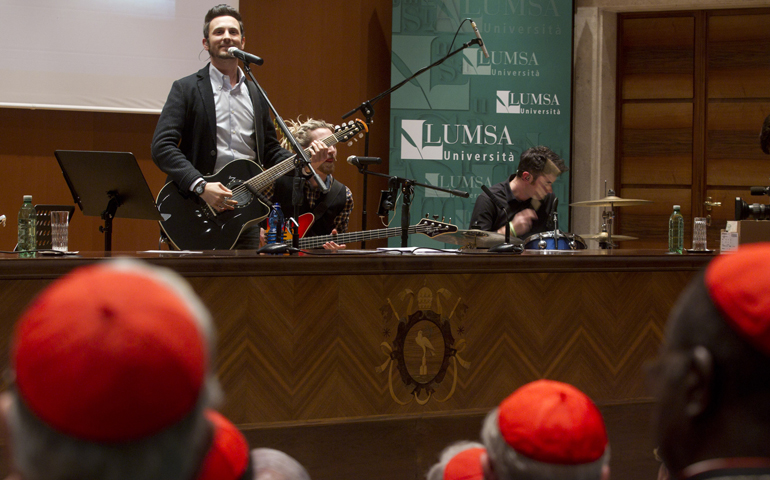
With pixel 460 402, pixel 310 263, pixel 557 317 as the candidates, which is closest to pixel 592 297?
pixel 557 317

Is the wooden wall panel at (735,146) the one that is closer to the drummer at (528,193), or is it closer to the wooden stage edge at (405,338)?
the drummer at (528,193)

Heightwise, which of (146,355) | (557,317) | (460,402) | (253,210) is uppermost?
(253,210)

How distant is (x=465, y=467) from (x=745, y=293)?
0.50 metres

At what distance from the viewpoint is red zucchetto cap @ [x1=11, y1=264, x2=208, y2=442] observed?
1.74ft

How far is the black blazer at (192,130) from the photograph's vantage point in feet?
11.2

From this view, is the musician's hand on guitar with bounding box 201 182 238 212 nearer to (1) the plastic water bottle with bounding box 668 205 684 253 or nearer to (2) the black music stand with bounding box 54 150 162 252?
(2) the black music stand with bounding box 54 150 162 252

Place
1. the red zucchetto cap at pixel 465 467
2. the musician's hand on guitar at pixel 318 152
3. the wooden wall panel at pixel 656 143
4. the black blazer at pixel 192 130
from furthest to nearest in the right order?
the wooden wall panel at pixel 656 143 < the musician's hand on guitar at pixel 318 152 < the black blazer at pixel 192 130 < the red zucchetto cap at pixel 465 467

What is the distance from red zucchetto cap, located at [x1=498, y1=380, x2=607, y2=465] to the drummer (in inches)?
151

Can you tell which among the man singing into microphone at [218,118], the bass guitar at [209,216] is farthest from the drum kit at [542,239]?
the man singing into microphone at [218,118]

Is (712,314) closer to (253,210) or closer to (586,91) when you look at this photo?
(253,210)

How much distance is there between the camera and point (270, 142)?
12.4 ft

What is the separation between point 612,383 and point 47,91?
4.66 metres

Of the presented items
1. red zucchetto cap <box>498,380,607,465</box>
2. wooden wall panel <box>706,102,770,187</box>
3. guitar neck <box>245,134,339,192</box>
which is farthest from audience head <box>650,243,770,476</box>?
wooden wall panel <box>706,102,770,187</box>

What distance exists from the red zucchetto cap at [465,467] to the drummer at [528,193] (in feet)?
12.0
